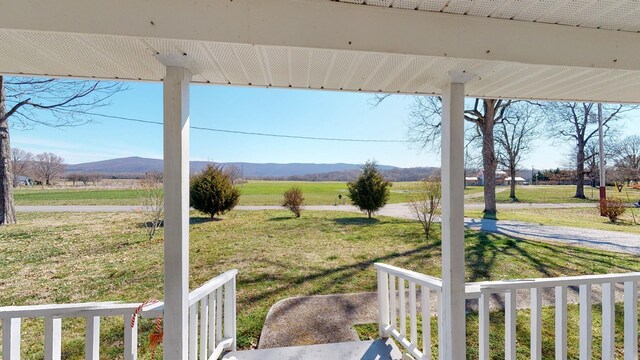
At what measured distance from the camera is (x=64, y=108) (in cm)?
561

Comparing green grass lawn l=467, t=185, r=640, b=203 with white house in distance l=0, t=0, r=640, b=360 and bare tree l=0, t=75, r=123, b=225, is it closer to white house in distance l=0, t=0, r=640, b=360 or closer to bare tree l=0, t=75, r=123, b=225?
white house in distance l=0, t=0, r=640, b=360

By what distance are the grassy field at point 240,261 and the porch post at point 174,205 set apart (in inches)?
59.1

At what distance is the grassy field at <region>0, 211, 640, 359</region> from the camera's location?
11.5 ft

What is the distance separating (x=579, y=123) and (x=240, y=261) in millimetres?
16751

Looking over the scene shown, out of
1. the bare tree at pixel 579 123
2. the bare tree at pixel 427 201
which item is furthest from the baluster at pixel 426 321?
the bare tree at pixel 579 123

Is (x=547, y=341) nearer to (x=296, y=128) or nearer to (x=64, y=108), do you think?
(x=64, y=108)

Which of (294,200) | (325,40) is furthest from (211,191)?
(325,40)

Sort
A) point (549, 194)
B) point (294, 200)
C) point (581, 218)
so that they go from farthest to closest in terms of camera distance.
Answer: point (549, 194), point (581, 218), point (294, 200)

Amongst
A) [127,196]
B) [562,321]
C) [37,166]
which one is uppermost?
[37,166]

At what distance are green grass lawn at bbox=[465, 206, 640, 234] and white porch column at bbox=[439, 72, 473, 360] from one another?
843cm

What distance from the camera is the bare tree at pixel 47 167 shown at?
7.10 metres

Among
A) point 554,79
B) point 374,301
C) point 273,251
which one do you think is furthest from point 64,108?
point 554,79

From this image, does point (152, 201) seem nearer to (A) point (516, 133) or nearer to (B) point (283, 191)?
(B) point (283, 191)

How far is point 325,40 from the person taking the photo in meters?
1.16
